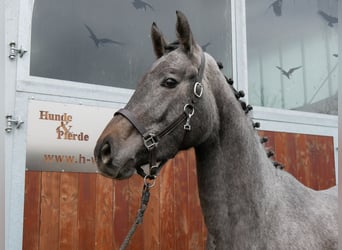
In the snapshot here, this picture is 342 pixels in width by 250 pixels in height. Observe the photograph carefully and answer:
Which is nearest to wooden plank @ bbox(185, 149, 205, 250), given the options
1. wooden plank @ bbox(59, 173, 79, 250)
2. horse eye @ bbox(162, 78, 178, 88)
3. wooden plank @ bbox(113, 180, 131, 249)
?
wooden plank @ bbox(113, 180, 131, 249)

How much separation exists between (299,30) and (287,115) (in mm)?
1064

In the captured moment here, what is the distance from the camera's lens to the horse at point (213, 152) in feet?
6.61

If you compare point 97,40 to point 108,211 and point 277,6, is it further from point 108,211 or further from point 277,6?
point 277,6

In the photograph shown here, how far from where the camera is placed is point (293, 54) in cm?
445

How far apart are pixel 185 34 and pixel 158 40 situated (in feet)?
0.82

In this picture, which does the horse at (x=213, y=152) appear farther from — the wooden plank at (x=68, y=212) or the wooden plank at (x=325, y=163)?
the wooden plank at (x=325, y=163)

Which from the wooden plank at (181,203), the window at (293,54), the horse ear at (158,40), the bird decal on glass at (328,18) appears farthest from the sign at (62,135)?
the bird decal on glass at (328,18)

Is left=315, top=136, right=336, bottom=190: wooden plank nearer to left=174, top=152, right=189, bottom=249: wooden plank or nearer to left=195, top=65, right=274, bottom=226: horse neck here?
left=174, top=152, right=189, bottom=249: wooden plank

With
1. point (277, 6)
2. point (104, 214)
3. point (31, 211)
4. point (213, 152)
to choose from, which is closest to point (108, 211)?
point (104, 214)

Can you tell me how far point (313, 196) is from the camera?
2391 millimetres

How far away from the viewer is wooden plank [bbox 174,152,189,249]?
3.37 m

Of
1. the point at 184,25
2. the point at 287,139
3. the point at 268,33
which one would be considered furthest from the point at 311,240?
the point at 268,33

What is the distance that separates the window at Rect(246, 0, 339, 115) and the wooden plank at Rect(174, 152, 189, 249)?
3.36 feet

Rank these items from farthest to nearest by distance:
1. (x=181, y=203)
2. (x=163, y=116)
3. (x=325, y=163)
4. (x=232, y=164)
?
1. (x=325, y=163)
2. (x=181, y=203)
3. (x=232, y=164)
4. (x=163, y=116)
